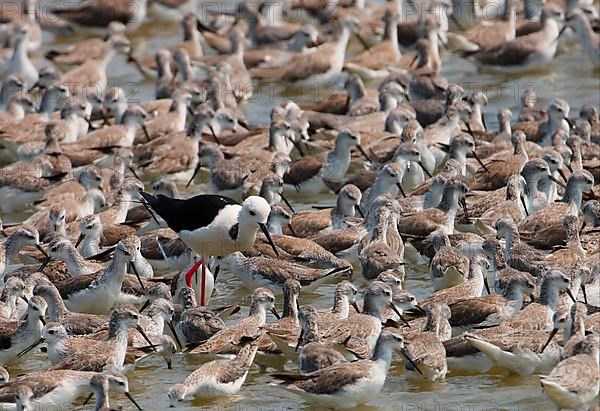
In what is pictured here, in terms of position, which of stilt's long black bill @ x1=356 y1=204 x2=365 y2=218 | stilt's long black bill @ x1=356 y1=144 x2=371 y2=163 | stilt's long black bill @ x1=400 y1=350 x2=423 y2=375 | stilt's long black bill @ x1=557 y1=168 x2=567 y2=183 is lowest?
stilt's long black bill @ x1=356 y1=144 x2=371 y2=163

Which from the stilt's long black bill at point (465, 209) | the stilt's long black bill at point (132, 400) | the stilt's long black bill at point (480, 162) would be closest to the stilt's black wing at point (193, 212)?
the stilt's long black bill at point (465, 209)

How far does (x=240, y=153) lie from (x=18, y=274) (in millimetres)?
4842

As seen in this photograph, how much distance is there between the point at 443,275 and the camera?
1193 centimetres

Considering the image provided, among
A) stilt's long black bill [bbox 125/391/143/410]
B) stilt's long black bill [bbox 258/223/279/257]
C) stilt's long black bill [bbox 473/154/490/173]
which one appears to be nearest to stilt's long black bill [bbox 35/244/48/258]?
stilt's long black bill [bbox 258/223/279/257]

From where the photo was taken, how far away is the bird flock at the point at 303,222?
1011 cm

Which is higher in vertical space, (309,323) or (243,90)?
(309,323)

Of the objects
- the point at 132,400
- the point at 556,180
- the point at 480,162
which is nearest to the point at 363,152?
the point at 480,162

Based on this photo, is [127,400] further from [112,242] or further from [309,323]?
[112,242]

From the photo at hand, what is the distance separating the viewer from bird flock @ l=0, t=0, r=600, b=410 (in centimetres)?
1011

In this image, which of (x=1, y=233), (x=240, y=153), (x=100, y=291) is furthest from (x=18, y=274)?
(x=240, y=153)

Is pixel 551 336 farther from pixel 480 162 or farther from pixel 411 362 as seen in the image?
pixel 480 162

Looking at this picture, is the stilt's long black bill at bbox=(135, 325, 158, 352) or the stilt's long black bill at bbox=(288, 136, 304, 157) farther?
the stilt's long black bill at bbox=(288, 136, 304, 157)

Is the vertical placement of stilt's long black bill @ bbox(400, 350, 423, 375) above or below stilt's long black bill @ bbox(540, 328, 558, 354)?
below

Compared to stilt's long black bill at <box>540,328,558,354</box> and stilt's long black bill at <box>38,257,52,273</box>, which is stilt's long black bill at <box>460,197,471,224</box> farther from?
stilt's long black bill at <box>38,257,52,273</box>
